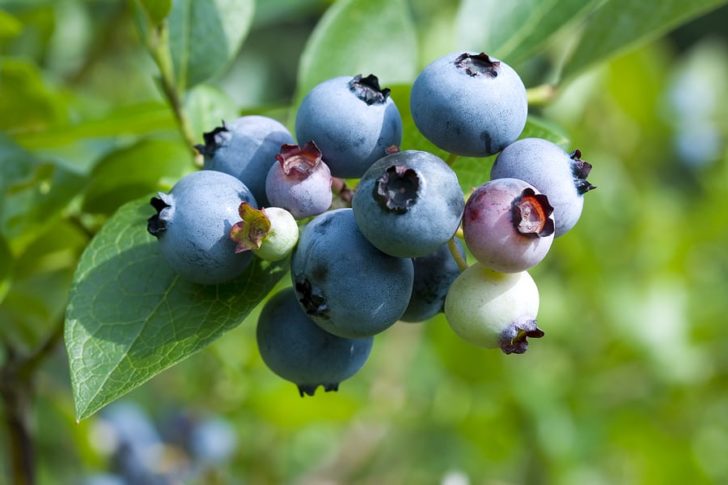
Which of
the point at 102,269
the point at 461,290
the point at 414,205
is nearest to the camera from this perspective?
the point at 414,205

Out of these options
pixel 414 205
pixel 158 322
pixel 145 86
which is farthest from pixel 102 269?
pixel 145 86

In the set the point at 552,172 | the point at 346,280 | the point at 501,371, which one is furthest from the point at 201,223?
the point at 501,371

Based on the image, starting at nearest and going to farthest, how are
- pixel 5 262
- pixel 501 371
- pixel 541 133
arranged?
pixel 541 133
pixel 5 262
pixel 501 371

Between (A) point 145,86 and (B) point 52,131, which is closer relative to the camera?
(B) point 52,131

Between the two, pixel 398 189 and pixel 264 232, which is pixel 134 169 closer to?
pixel 264 232

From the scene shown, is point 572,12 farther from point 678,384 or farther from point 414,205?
point 678,384

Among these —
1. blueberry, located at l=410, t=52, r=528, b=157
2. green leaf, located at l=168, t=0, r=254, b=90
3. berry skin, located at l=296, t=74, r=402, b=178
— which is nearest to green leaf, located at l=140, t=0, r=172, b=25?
green leaf, located at l=168, t=0, r=254, b=90

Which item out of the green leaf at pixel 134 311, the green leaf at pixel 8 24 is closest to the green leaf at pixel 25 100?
the green leaf at pixel 8 24

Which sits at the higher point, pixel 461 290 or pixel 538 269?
pixel 461 290
